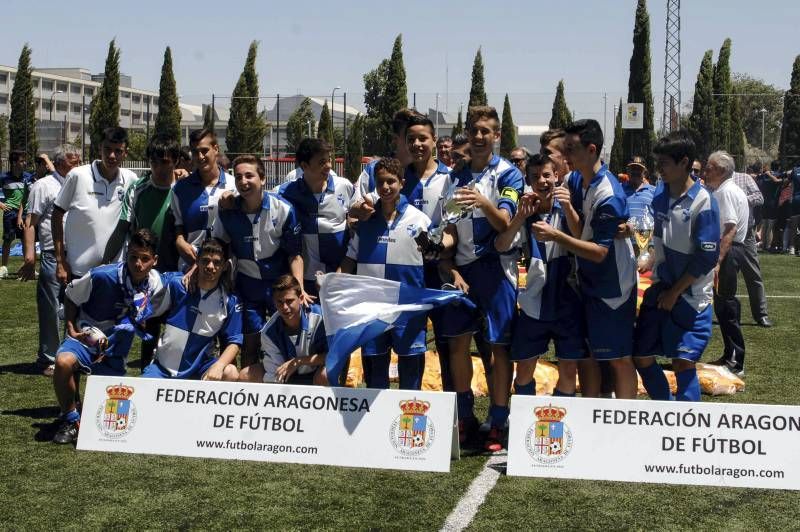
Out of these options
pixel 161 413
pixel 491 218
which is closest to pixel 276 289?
pixel 161 413

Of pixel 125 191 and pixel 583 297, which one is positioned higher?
pixel 125 191

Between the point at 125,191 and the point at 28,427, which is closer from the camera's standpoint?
the point at 28,427

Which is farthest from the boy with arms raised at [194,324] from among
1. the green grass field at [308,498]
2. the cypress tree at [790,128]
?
the cypress tree at [790,128]

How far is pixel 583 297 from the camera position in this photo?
17.2ft

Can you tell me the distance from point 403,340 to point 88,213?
8.71ft

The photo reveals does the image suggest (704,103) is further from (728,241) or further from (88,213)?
(88,213)

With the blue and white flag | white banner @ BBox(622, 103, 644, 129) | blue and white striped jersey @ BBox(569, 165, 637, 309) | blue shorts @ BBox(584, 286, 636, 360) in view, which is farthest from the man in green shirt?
white banner @ BBox(622, 103, 644, 129)

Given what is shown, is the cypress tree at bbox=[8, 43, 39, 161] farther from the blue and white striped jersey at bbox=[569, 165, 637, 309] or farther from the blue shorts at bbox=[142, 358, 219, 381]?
the blue and white striped jersey at bbox=[569, 165, 637, 309]

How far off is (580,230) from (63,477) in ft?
10.0

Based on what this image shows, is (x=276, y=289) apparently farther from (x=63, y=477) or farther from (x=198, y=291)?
(x=63, y=477)

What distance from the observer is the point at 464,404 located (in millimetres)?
5633

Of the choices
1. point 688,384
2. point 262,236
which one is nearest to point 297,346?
point 262,236

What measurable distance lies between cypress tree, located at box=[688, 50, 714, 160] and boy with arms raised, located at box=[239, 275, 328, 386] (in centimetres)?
3391

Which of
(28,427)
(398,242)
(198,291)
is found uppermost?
(398,242)
